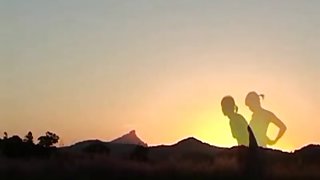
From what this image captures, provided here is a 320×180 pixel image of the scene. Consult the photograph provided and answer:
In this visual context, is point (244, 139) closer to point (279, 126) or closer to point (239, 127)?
point (239, 127)

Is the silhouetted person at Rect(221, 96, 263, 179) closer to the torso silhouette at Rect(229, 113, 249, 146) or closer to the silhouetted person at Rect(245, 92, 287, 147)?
the torso silhouette at Rect(229, 113, 249, 146)

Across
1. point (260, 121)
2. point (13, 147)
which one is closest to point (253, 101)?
point (260, 121)

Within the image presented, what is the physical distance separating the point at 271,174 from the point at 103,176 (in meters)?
3.45

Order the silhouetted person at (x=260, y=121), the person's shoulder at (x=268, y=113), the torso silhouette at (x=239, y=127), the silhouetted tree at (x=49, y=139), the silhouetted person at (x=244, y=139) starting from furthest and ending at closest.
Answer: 1. the silhouetted tree at (x=49, y=139)
2. the person's shoulder at (x=268, y=113)
3. the silhouetted person at (x=260, y=121)
4. the torso silhouette at (x=239, y=127)
5. the silhouetted person at (x=244, y=139)

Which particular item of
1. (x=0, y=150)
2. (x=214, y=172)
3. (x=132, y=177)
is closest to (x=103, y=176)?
Answer: (x=132, y=177)

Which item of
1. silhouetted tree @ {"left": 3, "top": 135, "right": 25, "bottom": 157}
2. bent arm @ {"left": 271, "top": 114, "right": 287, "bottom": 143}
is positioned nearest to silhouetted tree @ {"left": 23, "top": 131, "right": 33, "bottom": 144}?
silhouetted tree @ {"left": 3, "top": 135, "right": 25, "bottom": 157}

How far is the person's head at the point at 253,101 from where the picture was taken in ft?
44.8

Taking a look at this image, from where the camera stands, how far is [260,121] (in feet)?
45.9

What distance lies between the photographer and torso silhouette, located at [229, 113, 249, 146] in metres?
13.4

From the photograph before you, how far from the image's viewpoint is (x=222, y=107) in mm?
13242

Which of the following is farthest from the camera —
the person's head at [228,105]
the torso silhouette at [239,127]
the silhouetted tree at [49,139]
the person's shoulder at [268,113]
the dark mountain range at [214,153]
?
the silhouetted tree at [49,139]

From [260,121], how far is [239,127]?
0.68m

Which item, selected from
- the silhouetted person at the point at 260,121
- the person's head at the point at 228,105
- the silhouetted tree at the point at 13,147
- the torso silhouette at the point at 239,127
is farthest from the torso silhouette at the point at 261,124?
the silhouetted tree at the point at 13,147

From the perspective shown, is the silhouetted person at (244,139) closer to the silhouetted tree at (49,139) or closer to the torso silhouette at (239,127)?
the torso silhouette at (239,127)
